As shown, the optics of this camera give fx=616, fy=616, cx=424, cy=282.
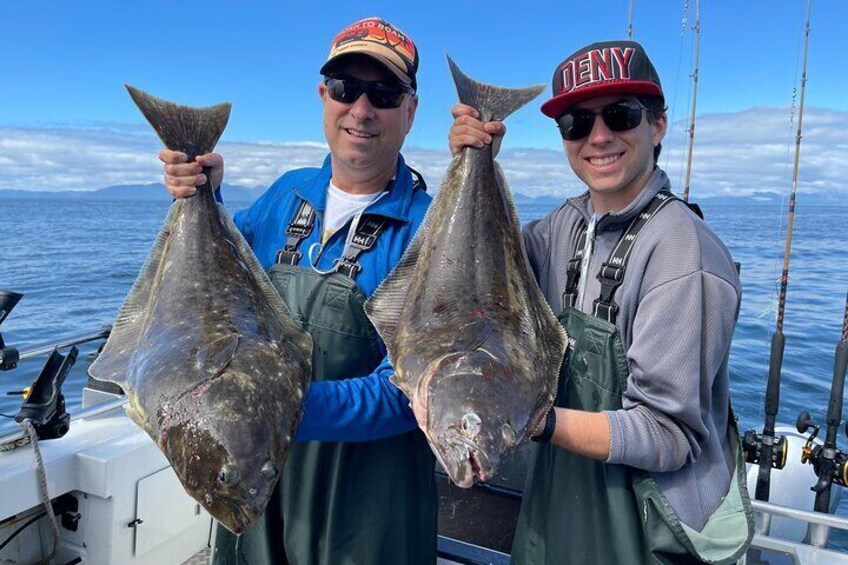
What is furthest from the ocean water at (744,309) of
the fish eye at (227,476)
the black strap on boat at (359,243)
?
the fish eye at (227,476)

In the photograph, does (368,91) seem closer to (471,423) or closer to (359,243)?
(359,243)

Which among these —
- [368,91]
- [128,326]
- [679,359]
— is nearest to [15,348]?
[128,326]

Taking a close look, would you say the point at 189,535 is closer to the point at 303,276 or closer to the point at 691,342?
the point at 303,276

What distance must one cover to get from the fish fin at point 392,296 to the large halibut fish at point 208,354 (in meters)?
0.30

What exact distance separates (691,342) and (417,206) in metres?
1.33

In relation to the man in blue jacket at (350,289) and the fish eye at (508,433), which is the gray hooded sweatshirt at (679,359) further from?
the man in blue jacket at (350,289)

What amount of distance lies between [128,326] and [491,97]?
6.08 feet

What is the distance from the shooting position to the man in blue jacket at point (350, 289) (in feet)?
8.77

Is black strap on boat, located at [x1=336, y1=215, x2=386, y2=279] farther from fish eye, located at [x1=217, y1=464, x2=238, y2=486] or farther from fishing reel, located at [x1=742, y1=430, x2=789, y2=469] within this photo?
fishing reel, located at [x1=742, y1=430, x2=789, y2=469]

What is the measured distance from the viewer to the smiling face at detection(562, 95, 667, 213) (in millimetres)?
2541

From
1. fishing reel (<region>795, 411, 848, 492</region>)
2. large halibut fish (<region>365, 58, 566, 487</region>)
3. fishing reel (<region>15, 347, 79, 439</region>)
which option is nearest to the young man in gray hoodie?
large halibut fish (<region>365, 58, 566, 487</region>)

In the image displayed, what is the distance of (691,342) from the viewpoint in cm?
219

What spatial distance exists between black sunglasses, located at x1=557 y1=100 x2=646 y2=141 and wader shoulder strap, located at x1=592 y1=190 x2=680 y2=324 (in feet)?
1.09

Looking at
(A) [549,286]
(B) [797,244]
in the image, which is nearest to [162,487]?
(A) [549,286]
